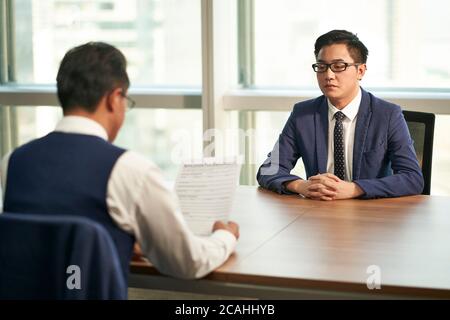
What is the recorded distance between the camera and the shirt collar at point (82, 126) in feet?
6.67

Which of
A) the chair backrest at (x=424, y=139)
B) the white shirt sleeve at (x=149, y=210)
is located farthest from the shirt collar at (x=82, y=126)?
the chair backrest at (x=424, y=139)

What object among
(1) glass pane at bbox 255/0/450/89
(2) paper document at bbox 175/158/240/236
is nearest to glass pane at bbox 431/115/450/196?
(1) glass pane at bbox 255/0/450/89

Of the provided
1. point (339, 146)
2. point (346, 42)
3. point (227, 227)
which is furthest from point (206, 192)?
point (346, 42)

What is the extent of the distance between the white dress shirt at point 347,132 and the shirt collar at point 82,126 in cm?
167

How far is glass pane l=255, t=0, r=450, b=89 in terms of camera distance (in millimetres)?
5090

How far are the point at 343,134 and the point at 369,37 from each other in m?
1.88

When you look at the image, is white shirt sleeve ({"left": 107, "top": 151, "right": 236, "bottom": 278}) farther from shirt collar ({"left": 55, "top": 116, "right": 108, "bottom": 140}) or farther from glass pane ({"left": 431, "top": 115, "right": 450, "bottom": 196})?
glass pane ({"left": 431, "top": 115, "right": 450, "bottom": 196})

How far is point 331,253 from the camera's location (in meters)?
2.34

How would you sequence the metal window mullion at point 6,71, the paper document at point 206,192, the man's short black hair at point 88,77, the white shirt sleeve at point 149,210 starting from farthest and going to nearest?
the metal window mullion at point 6,71, the paper document at point 206,192, the man's short black hair at point 88,77, the white shirt sleeve at point 149,210

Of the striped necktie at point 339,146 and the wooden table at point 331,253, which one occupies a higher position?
the striped necktie at point 339,146

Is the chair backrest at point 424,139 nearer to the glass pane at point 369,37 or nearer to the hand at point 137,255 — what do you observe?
the glass pane at point 369,37

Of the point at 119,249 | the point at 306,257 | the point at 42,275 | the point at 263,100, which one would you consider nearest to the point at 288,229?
the point at 306,257

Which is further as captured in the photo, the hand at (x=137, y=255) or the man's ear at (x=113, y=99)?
the hand at (x=137, y=255)

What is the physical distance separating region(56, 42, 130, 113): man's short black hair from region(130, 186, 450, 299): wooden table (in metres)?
0.50
